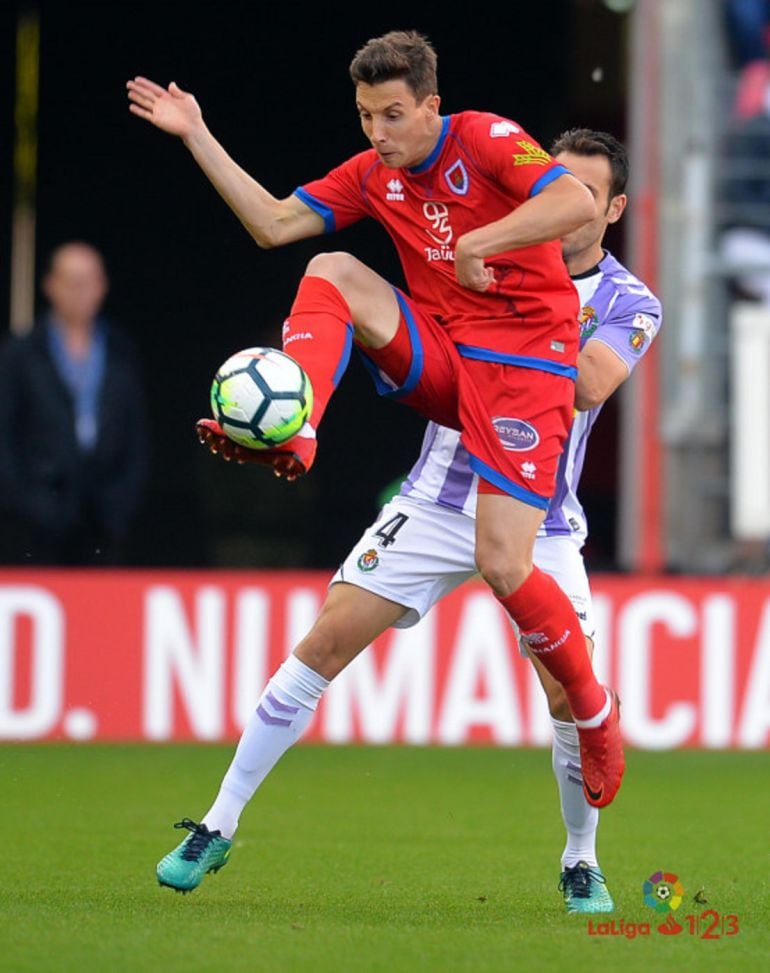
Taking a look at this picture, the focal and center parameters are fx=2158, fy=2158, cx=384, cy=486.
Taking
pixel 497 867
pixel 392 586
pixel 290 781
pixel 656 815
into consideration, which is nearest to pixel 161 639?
pixel 290 781

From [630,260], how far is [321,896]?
6.28 m

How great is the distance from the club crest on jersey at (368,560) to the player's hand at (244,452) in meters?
0.53

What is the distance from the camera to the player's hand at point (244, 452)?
216 inches

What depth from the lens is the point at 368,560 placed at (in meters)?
6.00

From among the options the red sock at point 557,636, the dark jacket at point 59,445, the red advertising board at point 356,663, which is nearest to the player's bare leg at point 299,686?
the red sock at point 557,636

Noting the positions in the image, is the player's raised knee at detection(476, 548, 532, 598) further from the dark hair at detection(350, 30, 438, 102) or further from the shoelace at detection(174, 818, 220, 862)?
the dark hair at detection(350, 30, 438, 102)

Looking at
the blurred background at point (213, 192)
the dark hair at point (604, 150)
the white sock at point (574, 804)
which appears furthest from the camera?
the blurred background at point (213, 192)

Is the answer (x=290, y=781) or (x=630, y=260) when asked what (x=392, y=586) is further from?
(x=630, y=260)

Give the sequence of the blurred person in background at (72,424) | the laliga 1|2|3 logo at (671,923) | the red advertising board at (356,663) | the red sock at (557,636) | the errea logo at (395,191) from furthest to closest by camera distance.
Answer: the blurred person in background at (72,424)
the red advertising board at (356,663)
the errea logo at (395,191)
the red sock at (557,636)
the laliga 1|2|3 logo at (671,923)

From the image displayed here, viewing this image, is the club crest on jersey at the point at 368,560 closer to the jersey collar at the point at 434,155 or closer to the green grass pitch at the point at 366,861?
the green grass pitch at the point at 366,861

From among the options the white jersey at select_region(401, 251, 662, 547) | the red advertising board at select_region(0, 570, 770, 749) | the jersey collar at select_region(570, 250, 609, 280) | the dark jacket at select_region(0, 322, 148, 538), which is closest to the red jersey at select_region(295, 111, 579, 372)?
the white jersey at select_region(401, 251, 662, 547)

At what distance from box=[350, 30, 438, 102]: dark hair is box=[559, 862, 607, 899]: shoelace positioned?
7.06 ft

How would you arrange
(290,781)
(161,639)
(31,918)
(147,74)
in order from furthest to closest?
1. (147,74)
2. (161,639)
3. (290,781)
4. (31,918)

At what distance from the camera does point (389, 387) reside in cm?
597
